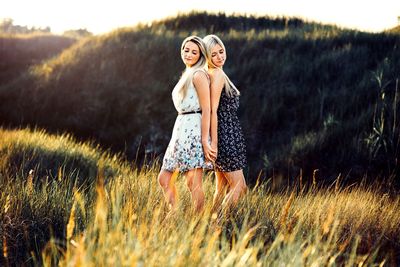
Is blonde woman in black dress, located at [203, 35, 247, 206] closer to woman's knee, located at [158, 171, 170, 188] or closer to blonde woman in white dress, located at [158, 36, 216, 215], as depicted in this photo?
blonde woman in white dress, located at [158, 36, 216, 215]

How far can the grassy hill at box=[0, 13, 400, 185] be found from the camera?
7.86 m

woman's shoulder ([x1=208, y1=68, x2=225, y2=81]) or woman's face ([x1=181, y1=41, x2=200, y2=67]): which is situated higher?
woman's face ([x1=181, y1=41, x2=200, y2=67])

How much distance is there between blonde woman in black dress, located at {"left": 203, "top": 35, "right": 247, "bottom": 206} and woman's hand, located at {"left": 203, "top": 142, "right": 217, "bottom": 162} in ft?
0.13

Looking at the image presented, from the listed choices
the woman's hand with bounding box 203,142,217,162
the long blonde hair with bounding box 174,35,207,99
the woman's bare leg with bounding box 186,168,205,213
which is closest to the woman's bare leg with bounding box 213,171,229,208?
the woman's bare leg with bounding box 186,168,205,213

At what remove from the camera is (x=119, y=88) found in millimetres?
11805

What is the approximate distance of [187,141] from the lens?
395cm

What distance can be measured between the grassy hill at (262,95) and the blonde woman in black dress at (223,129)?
3333mm

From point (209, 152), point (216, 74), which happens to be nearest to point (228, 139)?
point (209, 152)

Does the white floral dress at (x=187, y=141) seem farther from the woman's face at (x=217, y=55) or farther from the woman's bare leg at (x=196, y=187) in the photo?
the woman's face at (x=217, y=55)

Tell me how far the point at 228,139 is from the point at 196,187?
0.61 meters

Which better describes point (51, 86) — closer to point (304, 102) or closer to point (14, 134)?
point (14, 134)

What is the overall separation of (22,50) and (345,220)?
17320 mm

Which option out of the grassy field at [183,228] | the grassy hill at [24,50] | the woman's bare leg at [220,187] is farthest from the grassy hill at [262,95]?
the grassy hill at [24,50]

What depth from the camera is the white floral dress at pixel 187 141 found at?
3908 millimetres
